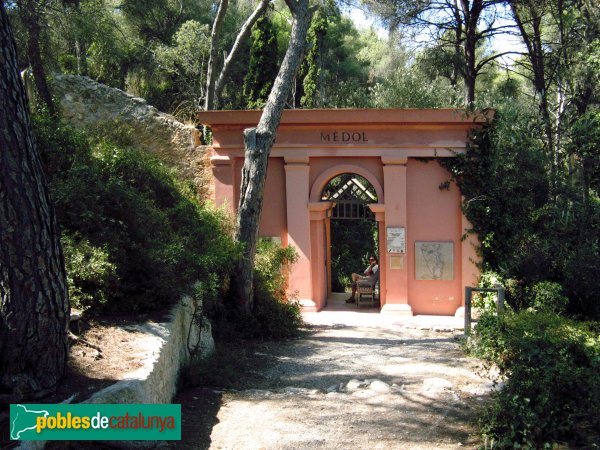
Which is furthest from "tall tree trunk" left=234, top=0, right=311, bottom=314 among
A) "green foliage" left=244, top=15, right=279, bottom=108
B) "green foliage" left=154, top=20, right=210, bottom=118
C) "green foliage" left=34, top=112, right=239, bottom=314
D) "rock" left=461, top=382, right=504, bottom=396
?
"green foliage" left=244, top=15, right=279, bottom=108

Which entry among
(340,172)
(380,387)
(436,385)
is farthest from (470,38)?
(380,387)

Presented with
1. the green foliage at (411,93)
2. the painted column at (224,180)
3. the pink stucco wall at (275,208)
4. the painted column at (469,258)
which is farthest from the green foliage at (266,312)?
the green foliage at (411,93)

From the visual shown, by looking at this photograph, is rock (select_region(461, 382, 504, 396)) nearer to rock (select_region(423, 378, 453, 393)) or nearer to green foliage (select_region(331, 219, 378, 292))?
rock (select_region(423, 378, 453, 393))

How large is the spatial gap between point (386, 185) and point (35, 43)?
7529 mm

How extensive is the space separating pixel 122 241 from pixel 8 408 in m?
3.00

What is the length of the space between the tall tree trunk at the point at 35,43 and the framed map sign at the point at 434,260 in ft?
26.2

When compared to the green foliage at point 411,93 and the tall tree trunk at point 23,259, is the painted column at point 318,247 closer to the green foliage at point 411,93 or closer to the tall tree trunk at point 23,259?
the green foliage at point 411,93

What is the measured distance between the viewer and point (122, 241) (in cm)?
710

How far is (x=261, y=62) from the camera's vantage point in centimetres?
2077

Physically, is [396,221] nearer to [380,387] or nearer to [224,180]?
[224,180]

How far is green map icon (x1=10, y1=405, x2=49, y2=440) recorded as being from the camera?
13.0 ft

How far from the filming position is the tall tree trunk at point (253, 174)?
11.1 m

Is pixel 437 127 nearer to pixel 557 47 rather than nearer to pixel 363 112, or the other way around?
pixel 363 112

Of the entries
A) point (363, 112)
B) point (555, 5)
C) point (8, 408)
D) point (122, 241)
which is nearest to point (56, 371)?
point (8, 408)
